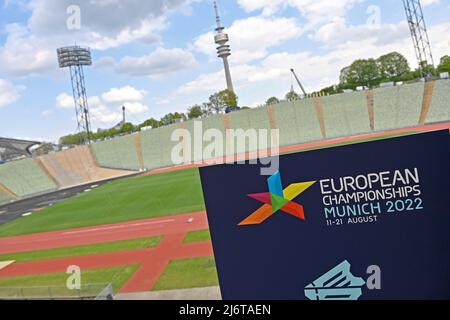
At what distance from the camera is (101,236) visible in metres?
18.7

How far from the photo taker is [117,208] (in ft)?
83.5

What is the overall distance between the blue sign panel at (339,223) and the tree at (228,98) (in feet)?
313

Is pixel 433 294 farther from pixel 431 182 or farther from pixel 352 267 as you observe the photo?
pixel 431 182

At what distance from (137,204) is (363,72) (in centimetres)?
8392

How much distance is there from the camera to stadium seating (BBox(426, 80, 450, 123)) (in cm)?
4838

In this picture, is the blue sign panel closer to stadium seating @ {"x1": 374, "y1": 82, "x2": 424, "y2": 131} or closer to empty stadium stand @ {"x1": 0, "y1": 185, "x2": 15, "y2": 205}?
empty stadium stand @ {"x1": 0, "y1": 185, "x2": 15, "y2": 205}

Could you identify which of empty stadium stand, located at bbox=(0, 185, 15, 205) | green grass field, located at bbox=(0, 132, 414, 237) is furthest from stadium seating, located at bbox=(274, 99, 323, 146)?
empty stadium stand, located at bbox=(0, 185, 15, 205)

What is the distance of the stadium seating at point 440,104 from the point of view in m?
48.4

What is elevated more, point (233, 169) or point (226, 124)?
point (226, 124)

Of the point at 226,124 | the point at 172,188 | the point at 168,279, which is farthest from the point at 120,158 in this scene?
the point at 168,279

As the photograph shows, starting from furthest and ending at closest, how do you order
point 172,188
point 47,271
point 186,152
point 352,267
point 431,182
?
point 186,152, point 172,188, point 47,271, point 352,267, point 431,182

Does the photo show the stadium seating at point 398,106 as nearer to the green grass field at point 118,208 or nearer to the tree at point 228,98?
the green grass field at point 118,208

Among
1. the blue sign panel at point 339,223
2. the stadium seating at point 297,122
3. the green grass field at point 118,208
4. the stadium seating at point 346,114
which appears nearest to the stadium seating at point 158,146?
the stadium seating at point 297,122

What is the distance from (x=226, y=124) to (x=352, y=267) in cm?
5675
